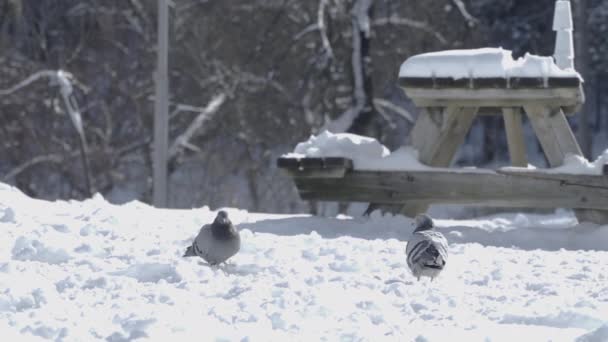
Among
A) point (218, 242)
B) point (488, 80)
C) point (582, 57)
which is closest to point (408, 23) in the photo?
point (582, 57)

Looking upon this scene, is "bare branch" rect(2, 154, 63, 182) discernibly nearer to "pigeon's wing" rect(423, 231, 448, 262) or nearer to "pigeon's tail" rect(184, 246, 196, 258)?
"pigeon's tail" rect(184, 246, 196, 258)

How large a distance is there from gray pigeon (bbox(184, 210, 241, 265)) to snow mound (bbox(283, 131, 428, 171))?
2372 millimetres

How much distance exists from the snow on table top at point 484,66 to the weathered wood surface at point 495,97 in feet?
0.43

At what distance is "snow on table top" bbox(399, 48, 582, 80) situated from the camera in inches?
393

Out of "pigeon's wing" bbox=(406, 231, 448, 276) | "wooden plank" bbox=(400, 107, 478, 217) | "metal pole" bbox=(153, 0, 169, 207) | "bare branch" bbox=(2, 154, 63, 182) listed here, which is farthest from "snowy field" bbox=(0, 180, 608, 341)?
"bare branch" bbox=(2, 154, 63, 182)

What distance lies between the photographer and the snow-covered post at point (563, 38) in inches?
427

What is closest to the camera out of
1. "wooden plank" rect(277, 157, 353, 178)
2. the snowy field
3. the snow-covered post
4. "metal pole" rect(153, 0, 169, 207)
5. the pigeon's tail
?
the snowy field

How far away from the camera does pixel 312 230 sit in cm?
1002

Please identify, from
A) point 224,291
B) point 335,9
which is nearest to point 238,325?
point 224,291

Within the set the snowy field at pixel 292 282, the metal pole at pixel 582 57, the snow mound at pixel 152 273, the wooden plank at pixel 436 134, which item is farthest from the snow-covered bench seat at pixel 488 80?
the metal pole at pixel 582 57

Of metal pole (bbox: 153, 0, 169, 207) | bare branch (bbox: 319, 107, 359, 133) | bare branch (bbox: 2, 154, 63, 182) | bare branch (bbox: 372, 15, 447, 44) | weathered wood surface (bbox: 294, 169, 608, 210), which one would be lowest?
weathered wood surface (bbox: 294, 169, 608, 210)

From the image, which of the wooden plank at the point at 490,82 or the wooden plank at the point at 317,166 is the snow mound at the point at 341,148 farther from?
the wooden plank at the point at 490,82

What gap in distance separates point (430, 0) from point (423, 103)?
43.7ft

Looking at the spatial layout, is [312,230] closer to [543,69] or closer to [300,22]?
[543,69]
